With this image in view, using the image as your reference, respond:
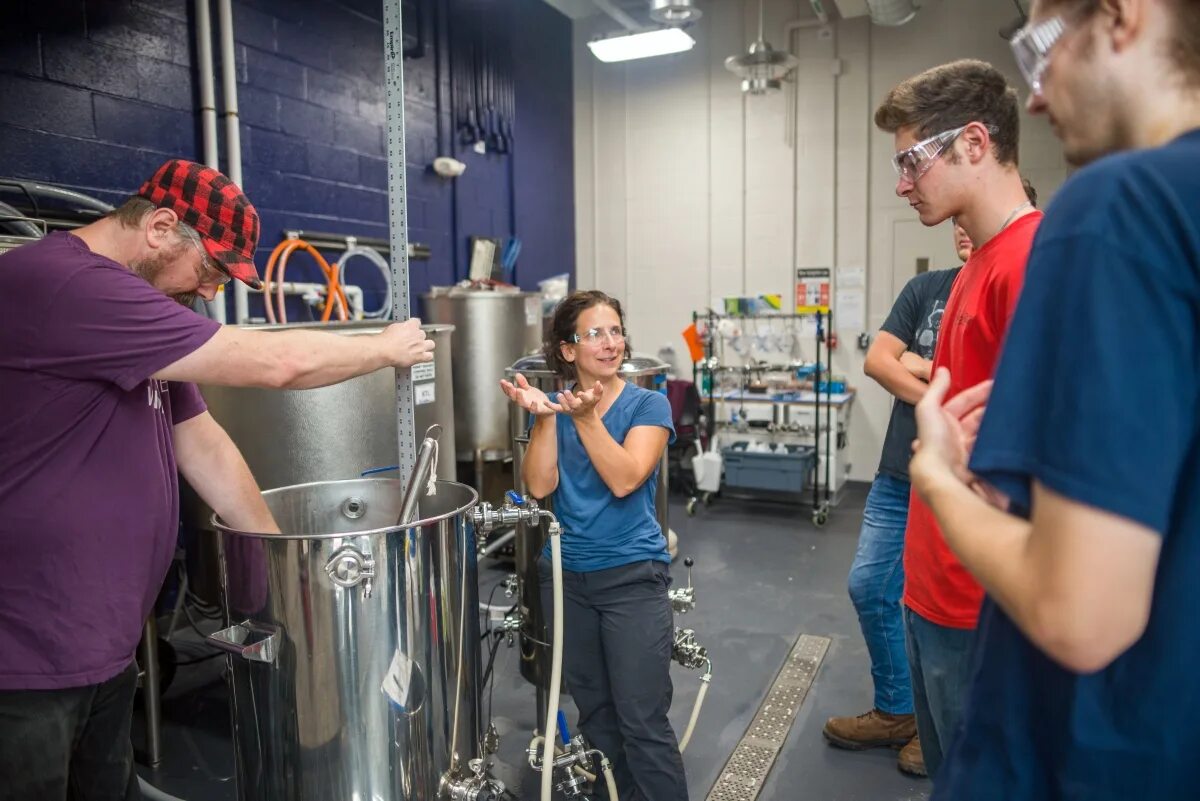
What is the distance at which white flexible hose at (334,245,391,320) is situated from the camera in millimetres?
3712

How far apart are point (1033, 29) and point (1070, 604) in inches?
18.1

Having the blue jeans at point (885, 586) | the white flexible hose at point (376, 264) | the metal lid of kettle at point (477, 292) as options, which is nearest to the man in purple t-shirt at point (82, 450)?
the blue jeans at point (885, 586)

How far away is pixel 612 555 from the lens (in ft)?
5.98

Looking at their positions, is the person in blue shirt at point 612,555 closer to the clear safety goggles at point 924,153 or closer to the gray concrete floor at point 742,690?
the gray concrete floor at point 742,690

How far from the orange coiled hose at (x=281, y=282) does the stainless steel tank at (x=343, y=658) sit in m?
2.00

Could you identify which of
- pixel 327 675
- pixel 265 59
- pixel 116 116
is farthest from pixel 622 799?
pixel 265 59

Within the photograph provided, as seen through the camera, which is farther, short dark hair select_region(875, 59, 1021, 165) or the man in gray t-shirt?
the man in gray t-shirt

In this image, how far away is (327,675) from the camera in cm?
129

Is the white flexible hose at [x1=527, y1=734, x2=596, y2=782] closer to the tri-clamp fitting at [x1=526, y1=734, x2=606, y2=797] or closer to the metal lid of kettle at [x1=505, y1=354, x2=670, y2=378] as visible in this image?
the tri-clamp fitting at [x1=526, y1=734, x2=606, y2=797]

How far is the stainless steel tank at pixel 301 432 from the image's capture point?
2420 mm

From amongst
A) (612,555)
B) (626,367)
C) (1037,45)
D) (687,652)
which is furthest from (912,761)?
(1037,45)

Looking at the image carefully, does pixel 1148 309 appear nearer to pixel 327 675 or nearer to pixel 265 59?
pixel 327 675

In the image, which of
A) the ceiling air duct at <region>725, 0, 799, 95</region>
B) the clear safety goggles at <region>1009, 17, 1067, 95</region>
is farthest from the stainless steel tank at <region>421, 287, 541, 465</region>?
the clear safety goggles at <region>1009, 17, 1067, 95</region>

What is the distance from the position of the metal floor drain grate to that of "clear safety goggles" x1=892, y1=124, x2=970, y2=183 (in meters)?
1.62
